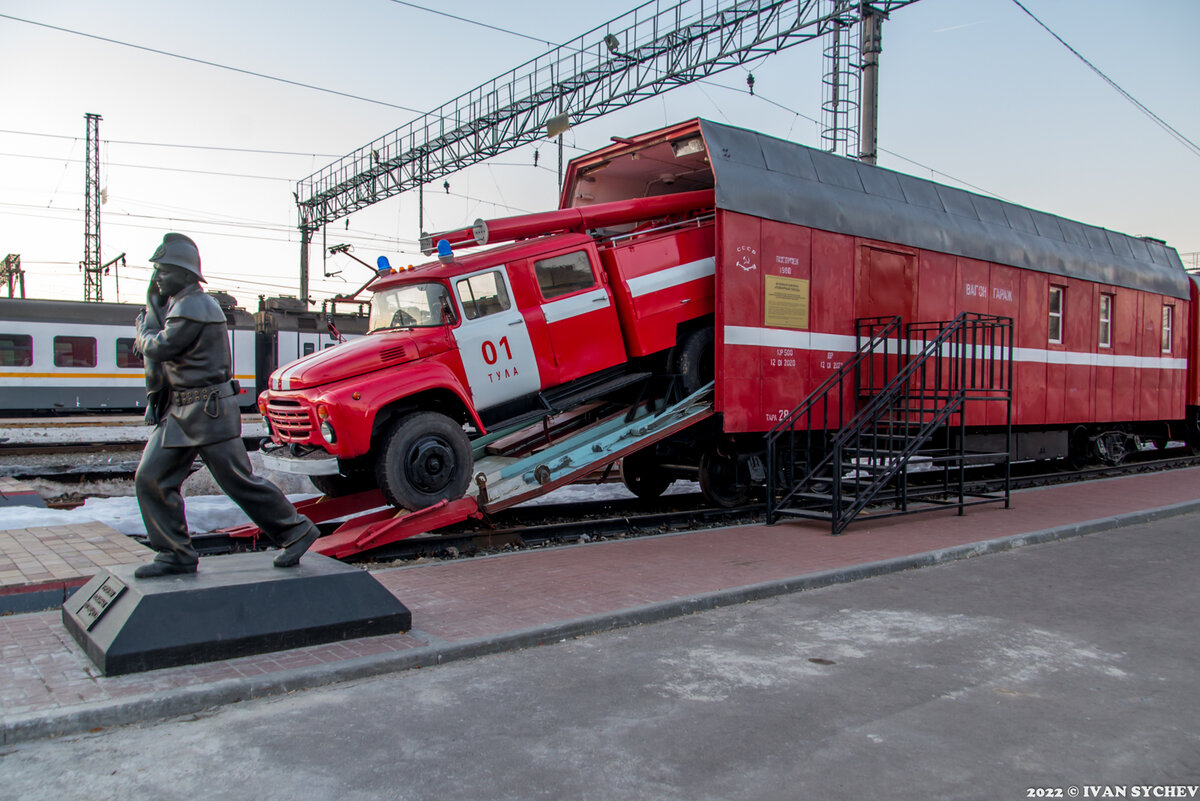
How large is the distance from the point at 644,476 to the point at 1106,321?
9.96 meters

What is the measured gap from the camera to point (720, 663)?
202 inches

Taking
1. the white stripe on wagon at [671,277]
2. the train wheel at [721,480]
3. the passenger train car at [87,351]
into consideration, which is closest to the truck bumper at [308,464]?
the white stripe on wagon at [671,277]

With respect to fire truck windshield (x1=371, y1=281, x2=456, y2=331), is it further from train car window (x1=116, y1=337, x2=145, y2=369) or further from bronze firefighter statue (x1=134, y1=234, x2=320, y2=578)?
train car window (x1=116, y1=337, x2=145, y2=369)

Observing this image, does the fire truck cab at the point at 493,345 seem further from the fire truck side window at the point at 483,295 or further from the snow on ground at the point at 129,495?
the snow on ground at the point at 129,495

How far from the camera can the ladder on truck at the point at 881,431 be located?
33.1 feet

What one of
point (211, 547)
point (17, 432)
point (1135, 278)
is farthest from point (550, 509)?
point (17, 432)

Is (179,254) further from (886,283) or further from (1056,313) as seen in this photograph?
(1056,313)

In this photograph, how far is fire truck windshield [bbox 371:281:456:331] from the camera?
8914mm

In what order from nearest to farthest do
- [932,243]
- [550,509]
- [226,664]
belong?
1. [226,664]
2. [550,509]
3. [932,243]

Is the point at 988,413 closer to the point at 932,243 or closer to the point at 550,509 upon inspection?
the point at 932,243

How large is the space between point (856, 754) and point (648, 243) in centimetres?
716

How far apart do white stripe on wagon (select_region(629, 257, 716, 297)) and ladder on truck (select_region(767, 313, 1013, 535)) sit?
205cm

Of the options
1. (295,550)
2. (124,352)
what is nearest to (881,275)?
(295,550)

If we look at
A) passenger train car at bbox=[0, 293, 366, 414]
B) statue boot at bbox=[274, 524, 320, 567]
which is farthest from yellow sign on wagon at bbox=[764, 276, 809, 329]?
passenger train car at bbox=[0, 293, 366, 414]
